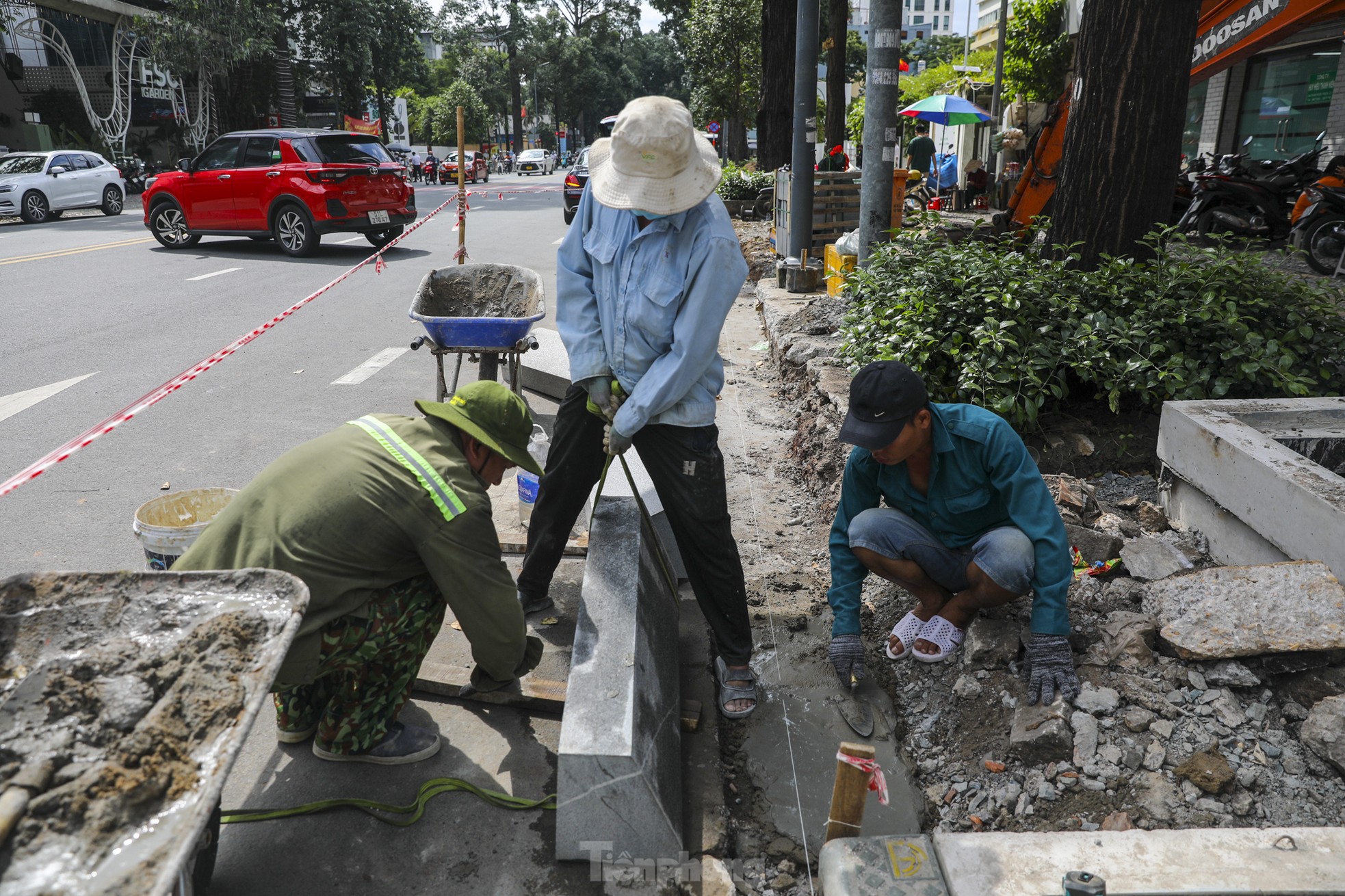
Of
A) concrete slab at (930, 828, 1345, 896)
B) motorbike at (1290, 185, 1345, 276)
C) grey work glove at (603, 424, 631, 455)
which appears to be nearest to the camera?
concrete slab at (930, 828, 1345, 896)

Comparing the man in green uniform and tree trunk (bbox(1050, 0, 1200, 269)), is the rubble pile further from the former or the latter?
tree trunk (bbox(1050, 0, 1200, 269))

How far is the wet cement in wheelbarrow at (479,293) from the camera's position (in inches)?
227

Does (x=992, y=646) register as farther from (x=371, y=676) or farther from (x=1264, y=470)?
(x=371, y=676)

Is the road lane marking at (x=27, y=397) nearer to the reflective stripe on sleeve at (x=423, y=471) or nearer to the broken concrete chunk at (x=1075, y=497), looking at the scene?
the reflective stripe on sleeve at (x=423, y=471)

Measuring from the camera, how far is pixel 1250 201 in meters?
10.4

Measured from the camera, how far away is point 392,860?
2.51 metres

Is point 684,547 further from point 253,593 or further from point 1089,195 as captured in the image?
point 1089,195

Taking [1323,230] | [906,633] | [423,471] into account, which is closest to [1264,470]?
[906,633]

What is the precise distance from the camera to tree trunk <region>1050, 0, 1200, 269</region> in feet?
16.1

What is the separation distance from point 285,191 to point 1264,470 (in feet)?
41.8

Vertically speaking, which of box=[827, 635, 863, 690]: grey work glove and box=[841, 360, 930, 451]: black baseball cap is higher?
box=[841, 360, 930, 451]: black baseball cap

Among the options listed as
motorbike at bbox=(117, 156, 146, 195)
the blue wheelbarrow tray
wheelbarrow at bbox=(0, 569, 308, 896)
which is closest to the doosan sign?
the blue wheelbarrow tray

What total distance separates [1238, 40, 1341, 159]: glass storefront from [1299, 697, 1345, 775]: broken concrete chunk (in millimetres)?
12795

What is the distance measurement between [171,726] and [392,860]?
1024mm
